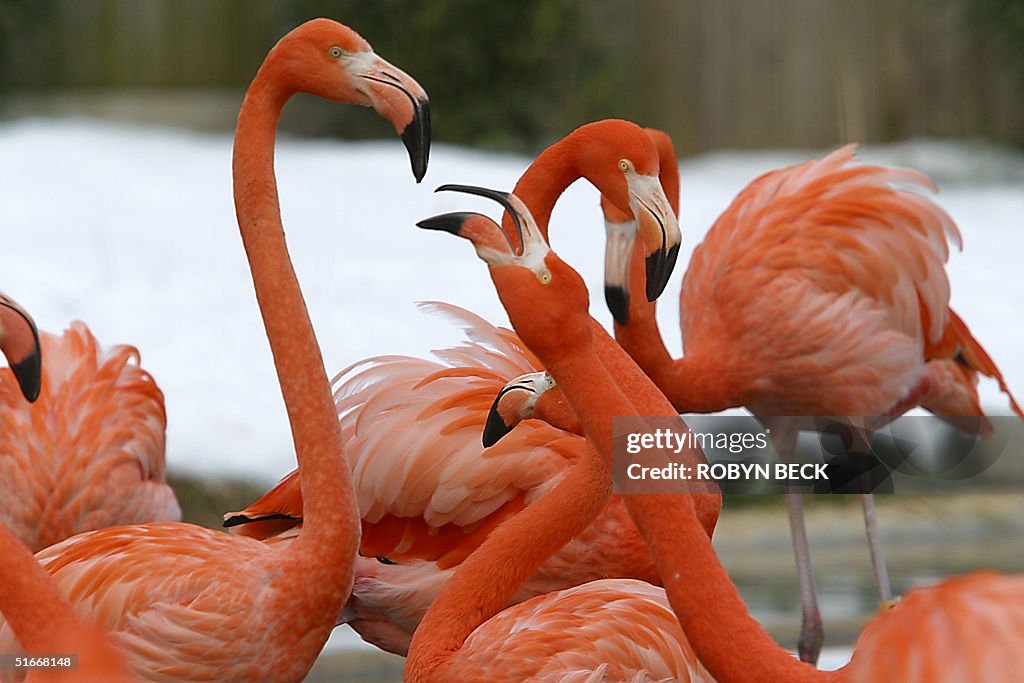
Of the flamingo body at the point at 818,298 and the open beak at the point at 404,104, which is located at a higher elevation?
the open beak at the point at 404,104

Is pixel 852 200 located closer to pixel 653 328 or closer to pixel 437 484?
pixel 653 328

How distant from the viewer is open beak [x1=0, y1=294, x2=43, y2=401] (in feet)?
7.70

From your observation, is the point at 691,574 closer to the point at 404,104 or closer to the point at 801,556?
the point at 404,104

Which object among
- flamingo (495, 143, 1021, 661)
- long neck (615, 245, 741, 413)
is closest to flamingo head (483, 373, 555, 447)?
long neck (615, 245, 741, 413)

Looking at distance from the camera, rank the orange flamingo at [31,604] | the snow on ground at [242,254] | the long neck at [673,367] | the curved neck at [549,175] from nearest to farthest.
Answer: the orange flamingo at [31,604] → the curved neck at [549,175] → the long neck at [673,367] → the snow on ground at [242,254]

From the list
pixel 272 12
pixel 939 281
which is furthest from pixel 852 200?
pixel 272 12

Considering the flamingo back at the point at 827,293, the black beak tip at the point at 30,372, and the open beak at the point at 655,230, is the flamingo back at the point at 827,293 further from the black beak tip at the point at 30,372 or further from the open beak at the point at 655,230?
the black beak tip at the point at 30,372

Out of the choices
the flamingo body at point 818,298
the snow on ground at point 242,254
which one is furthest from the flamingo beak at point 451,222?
the snow on ground at point 242,254

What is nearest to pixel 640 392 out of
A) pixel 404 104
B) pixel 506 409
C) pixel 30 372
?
pixel 506 409

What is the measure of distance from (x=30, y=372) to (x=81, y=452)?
0.82 metres

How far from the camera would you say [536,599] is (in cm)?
243

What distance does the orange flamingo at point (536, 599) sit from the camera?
6.82 ft

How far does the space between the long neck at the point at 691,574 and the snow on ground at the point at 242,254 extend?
2617 millimetres

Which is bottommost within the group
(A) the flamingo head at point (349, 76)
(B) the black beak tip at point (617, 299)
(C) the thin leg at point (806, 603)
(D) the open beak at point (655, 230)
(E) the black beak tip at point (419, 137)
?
(C) the thin leg at point (806, 603)
